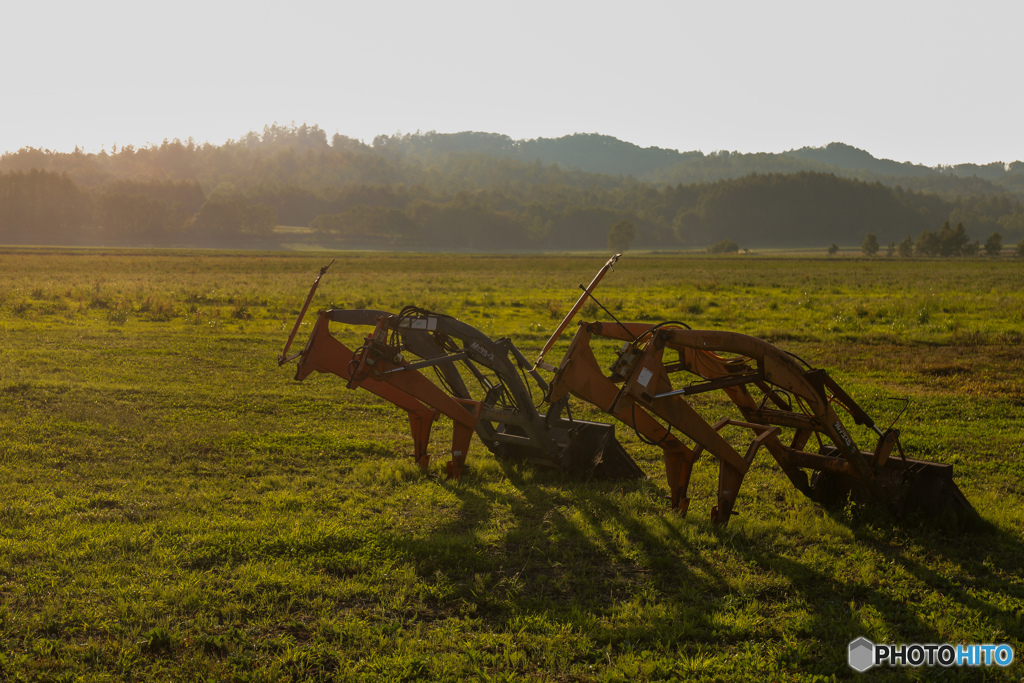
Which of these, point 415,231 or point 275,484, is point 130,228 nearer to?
point 415,231

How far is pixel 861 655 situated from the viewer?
5.27m

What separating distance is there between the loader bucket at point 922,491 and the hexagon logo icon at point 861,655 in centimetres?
266

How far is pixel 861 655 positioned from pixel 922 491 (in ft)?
9.68

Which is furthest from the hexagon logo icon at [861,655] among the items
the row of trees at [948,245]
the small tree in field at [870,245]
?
the small tree in field at [870,245]

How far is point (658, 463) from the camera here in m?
10.5

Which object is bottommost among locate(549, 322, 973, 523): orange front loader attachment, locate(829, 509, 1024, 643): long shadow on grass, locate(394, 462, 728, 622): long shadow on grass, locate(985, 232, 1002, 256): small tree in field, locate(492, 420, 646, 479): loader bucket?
locate(394, 462, 728, 622): long shadow on grass

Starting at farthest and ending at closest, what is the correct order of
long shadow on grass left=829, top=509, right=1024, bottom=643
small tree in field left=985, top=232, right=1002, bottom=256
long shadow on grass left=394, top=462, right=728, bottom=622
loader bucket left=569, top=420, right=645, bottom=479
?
small tree in field left=985, top=232, right=1002, bottom=256 → loader bucket left=569, top=420, right=645, bottom=479 → long shadow on grass left=394, top=462, right=728, bottom=622 → long shadow on grass left=829, top=509, right=1024, bottom=643

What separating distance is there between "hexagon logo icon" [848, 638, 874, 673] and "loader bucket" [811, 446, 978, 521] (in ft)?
8.73

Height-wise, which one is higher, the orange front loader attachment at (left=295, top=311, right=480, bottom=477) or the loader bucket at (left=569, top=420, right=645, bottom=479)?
the orange front loader attachment at (left=295, top=311, right=480, bottom=477)

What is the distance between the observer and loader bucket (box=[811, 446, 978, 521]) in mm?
7426

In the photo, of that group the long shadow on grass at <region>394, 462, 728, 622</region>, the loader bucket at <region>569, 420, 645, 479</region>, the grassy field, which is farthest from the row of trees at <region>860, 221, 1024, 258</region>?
the long shadow on grass at <region>394, 462, 728, 622</region>

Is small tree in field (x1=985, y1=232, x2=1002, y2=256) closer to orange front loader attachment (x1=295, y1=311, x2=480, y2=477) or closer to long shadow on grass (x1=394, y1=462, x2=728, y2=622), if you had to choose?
long shadow on grass (x1=394, y1=462, x2=728, y2=622)

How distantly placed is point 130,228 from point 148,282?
400 feet

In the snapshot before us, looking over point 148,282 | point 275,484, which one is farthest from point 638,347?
point 148,282
